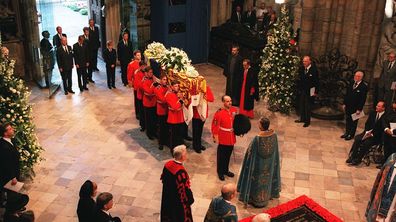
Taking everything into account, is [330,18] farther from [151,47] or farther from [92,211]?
[92,211]

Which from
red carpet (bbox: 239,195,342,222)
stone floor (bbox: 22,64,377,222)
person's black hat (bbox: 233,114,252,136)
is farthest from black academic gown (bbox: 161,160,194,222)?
person's black hat (bbox: 233,114,252,136)

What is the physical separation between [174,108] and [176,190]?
262 cm

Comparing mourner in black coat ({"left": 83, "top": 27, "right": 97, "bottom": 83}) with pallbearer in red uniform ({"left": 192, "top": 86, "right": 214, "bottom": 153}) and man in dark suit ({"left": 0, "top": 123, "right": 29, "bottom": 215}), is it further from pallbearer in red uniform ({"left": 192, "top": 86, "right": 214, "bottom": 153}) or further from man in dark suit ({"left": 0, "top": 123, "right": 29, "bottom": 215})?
man in dark suit ({"left": 0, "top": 123, "right": 29, "bottom": 215})

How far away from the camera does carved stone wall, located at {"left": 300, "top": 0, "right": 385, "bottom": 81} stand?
34.4 ft

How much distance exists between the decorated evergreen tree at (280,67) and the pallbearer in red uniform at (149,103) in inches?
114

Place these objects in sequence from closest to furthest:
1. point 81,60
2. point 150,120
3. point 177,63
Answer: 1. point 177,63
2. point 150,120
3. point 81,60

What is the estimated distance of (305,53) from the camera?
1120 centimetres

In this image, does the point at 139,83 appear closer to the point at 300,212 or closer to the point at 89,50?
the point at 89,50

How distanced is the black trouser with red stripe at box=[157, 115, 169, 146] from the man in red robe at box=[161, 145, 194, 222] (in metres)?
2.85

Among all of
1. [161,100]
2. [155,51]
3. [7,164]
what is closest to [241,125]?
[161,100]

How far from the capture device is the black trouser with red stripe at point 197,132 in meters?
9.12

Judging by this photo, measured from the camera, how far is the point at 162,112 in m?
9.12

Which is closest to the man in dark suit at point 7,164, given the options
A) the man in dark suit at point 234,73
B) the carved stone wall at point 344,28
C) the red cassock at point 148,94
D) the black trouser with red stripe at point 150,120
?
the red cassock at point 148,94

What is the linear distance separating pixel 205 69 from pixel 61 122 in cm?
526
